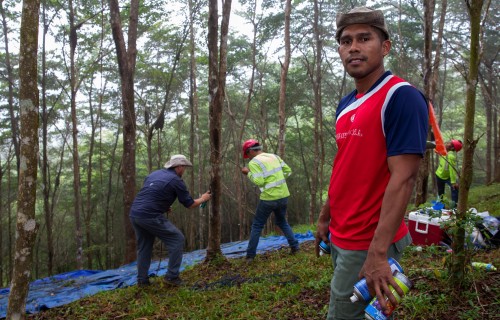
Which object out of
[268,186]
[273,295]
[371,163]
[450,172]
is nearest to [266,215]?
[268,186]

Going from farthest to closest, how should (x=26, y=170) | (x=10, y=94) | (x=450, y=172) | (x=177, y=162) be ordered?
(x=10, y=94) < (x=450, y=172) < (x=177, y=162) < (x=26, y=170)

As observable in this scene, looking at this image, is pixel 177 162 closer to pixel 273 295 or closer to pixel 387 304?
pixel 273 295

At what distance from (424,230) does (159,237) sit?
11.8 ft

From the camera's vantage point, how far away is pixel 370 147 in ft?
5.17

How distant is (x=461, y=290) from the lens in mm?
3135

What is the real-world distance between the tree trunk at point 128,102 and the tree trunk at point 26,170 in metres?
4.41

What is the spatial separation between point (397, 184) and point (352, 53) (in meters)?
0.63

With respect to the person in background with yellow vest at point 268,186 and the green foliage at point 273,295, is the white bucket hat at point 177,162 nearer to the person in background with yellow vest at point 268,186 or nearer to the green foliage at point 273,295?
the person in background with yellow vest at point 268,186

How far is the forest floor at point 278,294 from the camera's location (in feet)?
10.2

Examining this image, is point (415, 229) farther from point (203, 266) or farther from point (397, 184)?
point (397, 184)

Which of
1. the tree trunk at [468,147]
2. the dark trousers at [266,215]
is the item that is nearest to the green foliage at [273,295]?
the tree trunk at [468,147]

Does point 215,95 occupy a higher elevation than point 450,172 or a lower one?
higher

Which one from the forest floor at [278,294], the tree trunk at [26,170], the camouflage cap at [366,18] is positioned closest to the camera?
the camouflage cap at [366,18]

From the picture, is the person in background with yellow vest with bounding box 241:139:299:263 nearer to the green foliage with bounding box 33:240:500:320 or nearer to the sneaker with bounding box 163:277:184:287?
the green foliage with bounding box 33:240:500:320
